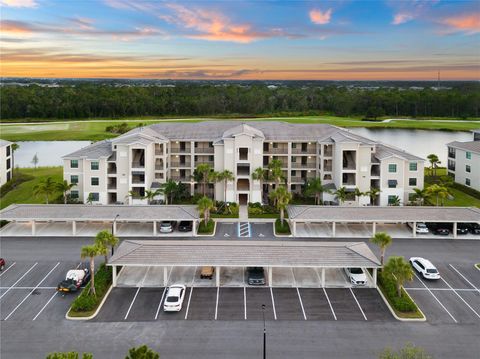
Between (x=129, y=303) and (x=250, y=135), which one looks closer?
(x=129, y=303)

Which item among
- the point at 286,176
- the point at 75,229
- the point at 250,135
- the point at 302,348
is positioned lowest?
the point at 302,348

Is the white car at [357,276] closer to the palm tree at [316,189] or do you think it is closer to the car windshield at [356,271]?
the car windshield at [356,271]

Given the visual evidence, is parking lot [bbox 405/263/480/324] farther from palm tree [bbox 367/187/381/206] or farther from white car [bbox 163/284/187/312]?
white car [bbox 163/284/187/312]

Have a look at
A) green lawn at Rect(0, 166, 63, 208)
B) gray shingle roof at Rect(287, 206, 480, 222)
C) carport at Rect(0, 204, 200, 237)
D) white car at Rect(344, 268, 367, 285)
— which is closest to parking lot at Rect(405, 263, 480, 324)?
white car at Rect(344, 268, 367, 285)

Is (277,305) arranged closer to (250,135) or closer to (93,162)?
(250,135)

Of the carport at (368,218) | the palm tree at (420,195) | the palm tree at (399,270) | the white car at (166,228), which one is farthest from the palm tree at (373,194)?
the white car at (166,228)

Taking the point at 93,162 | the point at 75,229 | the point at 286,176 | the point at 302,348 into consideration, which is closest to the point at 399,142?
the point at 286,176

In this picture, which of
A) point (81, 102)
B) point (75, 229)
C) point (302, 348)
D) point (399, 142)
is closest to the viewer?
point (302, 348)
